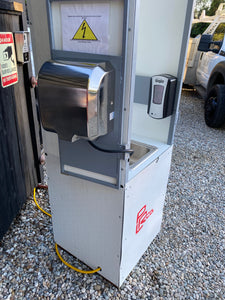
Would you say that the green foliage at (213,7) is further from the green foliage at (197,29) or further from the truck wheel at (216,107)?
the truck wheel at (216,107)

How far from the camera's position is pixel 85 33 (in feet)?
3.58

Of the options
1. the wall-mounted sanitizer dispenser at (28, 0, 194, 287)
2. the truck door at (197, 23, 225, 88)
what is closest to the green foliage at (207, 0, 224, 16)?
the truck door at (197, 23, 225, 88)

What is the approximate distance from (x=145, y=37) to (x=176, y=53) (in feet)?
0.86

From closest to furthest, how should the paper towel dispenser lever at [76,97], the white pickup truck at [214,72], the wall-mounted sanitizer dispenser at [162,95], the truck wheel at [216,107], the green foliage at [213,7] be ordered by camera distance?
1. the paper towel dispenser lever at [76,97]
2. the wall-mounted sanitizer dispenser at [162,95]
3. the truck wheel at [216,107]
4. the white pickup truck at [214,72]
5. the green foliage at [213,7]

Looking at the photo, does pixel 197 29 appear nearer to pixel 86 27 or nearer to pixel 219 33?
pixel 219 33

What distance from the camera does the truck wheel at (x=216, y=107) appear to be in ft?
14.0

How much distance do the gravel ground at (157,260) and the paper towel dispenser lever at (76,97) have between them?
1167mm

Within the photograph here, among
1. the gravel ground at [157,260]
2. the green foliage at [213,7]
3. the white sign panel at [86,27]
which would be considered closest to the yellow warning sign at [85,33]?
the white sign panel at [86,27]

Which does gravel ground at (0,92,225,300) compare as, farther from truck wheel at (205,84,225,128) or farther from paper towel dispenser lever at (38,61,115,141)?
truck wheel at (205,84,225,128)

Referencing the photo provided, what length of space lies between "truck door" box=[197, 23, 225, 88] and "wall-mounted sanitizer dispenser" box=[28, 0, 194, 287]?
3.64m

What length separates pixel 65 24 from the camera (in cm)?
113

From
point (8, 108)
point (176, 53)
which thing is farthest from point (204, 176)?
point (8, 108)

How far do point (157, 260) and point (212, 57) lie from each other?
466 cm

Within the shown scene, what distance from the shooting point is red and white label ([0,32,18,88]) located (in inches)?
67.0
